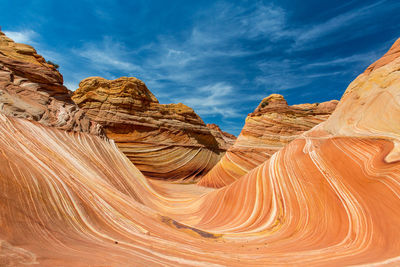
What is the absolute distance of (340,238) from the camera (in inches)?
96.3

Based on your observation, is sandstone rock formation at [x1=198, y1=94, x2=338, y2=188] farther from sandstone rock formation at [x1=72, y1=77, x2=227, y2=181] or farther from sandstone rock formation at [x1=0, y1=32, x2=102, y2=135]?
sandstone rock formation at [x1=0, y1=32, x2=102, y2=135]

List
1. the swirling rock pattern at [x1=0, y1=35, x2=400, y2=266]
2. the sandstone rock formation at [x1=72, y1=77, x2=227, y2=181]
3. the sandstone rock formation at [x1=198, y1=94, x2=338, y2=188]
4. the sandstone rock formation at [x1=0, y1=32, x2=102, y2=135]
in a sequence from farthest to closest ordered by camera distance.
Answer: the sandstone rock formation at [x1=72, y1=77, x2=227, y2=181] → the sandstone rock formation at [x1=198, y1=94, x2=338, y2=188] → the sandstone rock formation at [x1=0, y1=32, x2=102, y2=135] → the swirling rock pattern at [x1=0, y1=35, x2=400, y2=266]

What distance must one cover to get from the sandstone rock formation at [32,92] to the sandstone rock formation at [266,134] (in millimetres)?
6121

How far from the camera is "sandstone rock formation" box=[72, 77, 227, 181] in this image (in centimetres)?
1339

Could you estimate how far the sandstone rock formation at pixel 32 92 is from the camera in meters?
4.66

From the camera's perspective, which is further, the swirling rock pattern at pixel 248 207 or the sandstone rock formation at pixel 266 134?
the sandstone rock formation at pixel 266 134

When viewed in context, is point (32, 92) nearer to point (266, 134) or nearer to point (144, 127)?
point (144, 127)

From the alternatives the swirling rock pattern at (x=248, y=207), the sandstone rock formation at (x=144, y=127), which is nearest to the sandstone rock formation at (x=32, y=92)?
the swirling rock pattern at (x=248, y=207)

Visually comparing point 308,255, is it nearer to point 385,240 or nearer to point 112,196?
point 385,240

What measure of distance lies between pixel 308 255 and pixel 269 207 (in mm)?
1406

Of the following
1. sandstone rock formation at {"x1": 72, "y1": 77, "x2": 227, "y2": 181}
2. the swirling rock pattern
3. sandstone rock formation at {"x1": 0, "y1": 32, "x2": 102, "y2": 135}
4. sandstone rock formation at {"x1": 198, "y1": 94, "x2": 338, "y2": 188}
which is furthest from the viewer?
sandstone rock formation at {"x1": 72, "y1": 77, "x2": 227, "y2": 181}

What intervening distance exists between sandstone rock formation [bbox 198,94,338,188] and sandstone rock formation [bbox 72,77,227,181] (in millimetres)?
3485

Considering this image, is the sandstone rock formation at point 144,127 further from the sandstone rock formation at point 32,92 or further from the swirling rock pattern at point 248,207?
the swirling rock pattern at point 248,207

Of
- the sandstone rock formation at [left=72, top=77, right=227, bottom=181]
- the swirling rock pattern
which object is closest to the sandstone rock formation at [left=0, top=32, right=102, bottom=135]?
the swirling rock pattern
